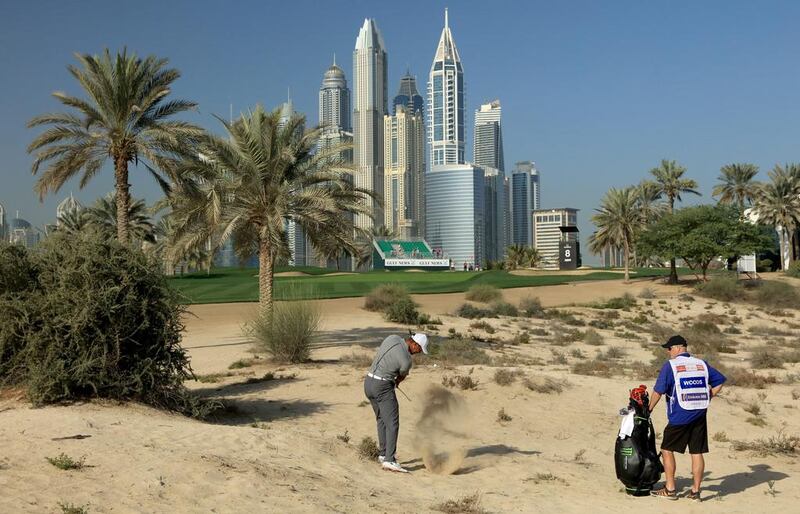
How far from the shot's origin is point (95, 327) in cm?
1116

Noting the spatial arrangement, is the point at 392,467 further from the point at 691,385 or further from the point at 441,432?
the point at 691,385

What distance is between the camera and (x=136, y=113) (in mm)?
23172

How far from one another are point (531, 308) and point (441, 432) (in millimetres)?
31735

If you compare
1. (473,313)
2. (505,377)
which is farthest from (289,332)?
(473,313)

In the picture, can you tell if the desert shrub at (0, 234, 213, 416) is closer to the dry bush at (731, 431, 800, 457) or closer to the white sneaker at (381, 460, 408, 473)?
the white sneaker at (381, 460, 408, 473)

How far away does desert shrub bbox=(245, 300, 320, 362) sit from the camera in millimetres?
20203

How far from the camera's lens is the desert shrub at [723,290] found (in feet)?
168

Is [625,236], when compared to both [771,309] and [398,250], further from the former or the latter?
[398,250]

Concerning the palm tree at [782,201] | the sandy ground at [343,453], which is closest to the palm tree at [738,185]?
the palm tree at [782,201]

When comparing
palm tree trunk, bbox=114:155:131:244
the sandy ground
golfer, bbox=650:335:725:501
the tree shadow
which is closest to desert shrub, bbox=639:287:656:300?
the sandy ground

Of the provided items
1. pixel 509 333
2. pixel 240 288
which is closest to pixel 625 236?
pixel 240 288

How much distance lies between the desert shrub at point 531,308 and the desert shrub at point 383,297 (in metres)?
7.27

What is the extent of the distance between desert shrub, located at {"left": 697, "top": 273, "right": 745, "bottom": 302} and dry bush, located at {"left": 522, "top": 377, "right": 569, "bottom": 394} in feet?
125

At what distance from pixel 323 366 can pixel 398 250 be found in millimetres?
117571
